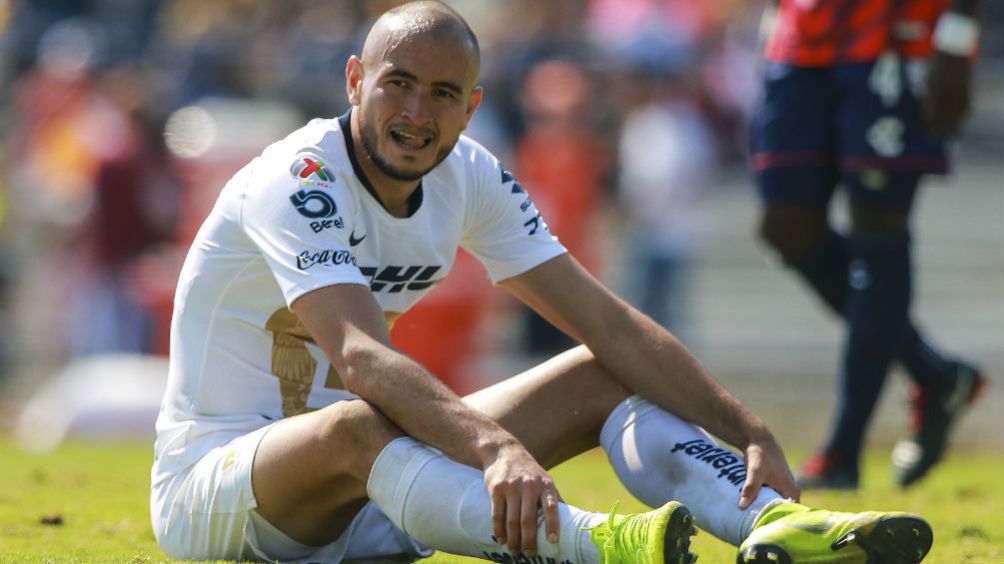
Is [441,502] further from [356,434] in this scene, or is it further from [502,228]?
[502,228]

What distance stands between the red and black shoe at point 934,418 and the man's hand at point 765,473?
2.52 meters

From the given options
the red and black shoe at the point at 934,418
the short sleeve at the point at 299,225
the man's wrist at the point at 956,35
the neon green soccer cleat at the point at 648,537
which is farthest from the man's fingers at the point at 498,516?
the man's wrist at the point at 956,35

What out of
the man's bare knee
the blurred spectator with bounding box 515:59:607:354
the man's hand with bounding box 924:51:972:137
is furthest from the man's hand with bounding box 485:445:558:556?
the blurred spectator with bounding box 515:59:607:354

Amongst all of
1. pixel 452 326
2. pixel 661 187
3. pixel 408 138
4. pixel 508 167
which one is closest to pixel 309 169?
pixel 408 138

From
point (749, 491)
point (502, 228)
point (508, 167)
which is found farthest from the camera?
point (508, 167)

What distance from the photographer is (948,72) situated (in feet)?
21.7

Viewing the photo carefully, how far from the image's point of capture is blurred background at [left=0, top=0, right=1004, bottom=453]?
13125mm

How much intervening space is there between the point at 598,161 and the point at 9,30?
6.36 meters

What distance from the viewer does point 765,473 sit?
14.7ft

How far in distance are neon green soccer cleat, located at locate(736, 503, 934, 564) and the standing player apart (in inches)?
100

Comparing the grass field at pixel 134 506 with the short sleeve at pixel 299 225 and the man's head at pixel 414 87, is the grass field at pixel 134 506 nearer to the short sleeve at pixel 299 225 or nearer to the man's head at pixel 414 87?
the short sleeve at pixel 299 225

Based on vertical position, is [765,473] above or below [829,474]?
above

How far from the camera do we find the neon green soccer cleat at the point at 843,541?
13.1 feet

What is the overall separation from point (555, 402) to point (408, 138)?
88 centimetres
